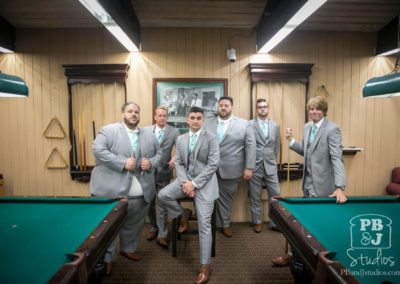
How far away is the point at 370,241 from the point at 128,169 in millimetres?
2090

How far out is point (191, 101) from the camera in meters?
3.79

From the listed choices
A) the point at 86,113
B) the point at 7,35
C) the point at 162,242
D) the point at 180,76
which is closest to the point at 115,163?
the point at 162,242

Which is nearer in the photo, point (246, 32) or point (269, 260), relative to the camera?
point (269, 260)

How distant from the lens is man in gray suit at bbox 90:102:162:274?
2.46 meters

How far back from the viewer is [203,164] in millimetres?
2564

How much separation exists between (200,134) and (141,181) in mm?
850

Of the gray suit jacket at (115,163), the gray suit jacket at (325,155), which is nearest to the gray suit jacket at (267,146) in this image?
the gray suit jacket at (325,155)

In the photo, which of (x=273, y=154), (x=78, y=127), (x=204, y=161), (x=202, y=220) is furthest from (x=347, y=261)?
→ (x=78, y=127)

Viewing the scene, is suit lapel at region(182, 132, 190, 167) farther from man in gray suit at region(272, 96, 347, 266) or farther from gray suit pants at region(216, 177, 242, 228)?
man in gray suit at region(272, 96, 347, 266)

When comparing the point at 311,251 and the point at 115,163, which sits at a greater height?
the point at 115,163

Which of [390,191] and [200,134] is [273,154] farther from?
[390,191]

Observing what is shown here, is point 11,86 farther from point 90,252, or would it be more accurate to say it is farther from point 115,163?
point 90,252

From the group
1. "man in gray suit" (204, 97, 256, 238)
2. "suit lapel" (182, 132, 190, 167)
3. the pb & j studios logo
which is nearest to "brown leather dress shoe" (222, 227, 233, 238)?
"man in gray suit" (204, 97, 256, 238)

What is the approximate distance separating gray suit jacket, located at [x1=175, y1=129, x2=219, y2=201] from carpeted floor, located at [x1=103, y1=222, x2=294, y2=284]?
32.3 inches
